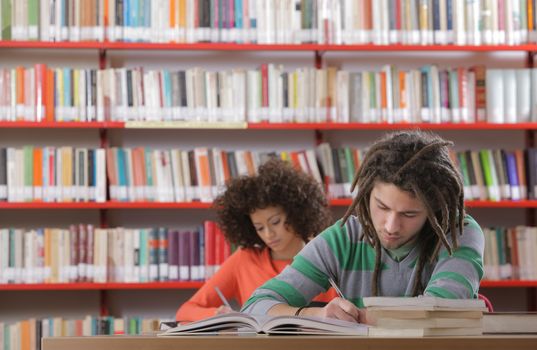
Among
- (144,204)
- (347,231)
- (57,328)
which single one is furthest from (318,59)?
(347,231)

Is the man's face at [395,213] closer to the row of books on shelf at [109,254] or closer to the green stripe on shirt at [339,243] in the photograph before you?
the green stripe on shirt at [339,243]

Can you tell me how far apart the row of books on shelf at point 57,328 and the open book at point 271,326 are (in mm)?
2686

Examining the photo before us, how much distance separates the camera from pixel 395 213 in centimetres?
188

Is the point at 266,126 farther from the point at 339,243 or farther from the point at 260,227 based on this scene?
the point at 339,243

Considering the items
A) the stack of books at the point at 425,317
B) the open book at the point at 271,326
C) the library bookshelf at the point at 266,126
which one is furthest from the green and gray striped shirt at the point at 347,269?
the library bookshelf at the point at 266,126

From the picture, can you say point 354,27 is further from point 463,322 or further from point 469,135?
point 463,322

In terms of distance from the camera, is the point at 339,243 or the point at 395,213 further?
the point at 339,243

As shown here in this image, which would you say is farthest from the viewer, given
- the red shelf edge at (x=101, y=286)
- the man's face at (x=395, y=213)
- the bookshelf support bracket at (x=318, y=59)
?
the bookshelf support bracket at (x=318, y=59)

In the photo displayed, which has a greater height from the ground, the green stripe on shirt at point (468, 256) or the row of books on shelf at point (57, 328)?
the green stripe on shirt at point (468, 256)

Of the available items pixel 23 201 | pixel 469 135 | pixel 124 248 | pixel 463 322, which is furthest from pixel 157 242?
pixel 463 322

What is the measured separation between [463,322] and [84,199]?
298cm

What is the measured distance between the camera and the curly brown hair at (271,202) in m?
3.43

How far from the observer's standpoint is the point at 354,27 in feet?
14.3

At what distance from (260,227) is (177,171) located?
1009 mm
